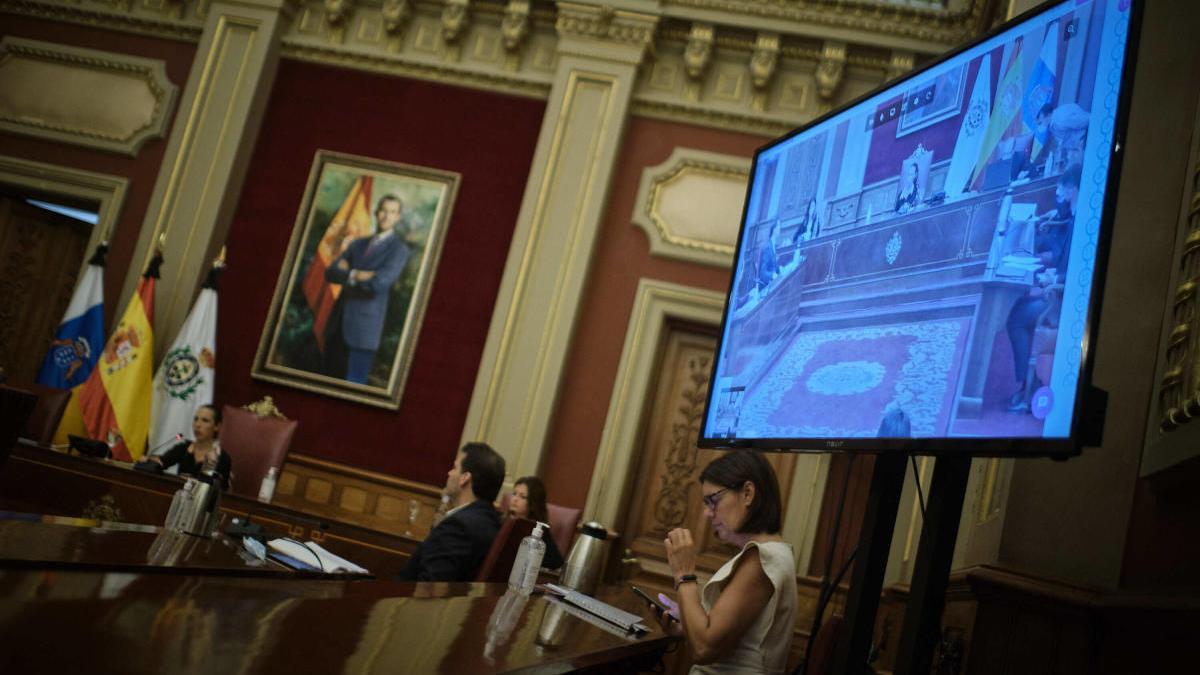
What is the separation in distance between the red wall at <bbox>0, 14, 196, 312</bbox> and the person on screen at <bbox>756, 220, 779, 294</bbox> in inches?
204

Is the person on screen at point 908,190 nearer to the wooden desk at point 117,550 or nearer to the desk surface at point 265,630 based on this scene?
the desk surface at point 265,630

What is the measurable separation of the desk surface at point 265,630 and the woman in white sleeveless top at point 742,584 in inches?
8.5

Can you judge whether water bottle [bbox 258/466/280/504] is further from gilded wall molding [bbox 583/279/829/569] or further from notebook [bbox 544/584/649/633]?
notebook [bbox 544/584/649/633]

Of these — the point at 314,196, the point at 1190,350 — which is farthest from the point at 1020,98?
the point at 314,196

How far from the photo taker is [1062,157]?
1.63 m

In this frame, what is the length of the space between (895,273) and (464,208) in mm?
4835

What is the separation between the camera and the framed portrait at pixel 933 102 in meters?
1.92

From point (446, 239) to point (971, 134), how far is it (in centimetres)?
489

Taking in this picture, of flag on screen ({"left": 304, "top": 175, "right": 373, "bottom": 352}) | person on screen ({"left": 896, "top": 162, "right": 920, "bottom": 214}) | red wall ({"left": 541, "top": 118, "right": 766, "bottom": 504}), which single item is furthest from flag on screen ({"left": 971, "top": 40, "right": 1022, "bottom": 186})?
flag on screen ({"left": 304, "top": 175, "right": 373, "bottom": 352})

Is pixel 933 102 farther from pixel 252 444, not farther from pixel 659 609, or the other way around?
pixel 252 444

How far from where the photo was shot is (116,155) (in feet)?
22.4

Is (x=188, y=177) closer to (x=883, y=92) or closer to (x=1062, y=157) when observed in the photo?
(x=883, y=92)

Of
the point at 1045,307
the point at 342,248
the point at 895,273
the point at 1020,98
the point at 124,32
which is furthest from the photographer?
the point at 124,32

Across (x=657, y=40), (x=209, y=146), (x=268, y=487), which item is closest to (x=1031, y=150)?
(x=268, y=487)
